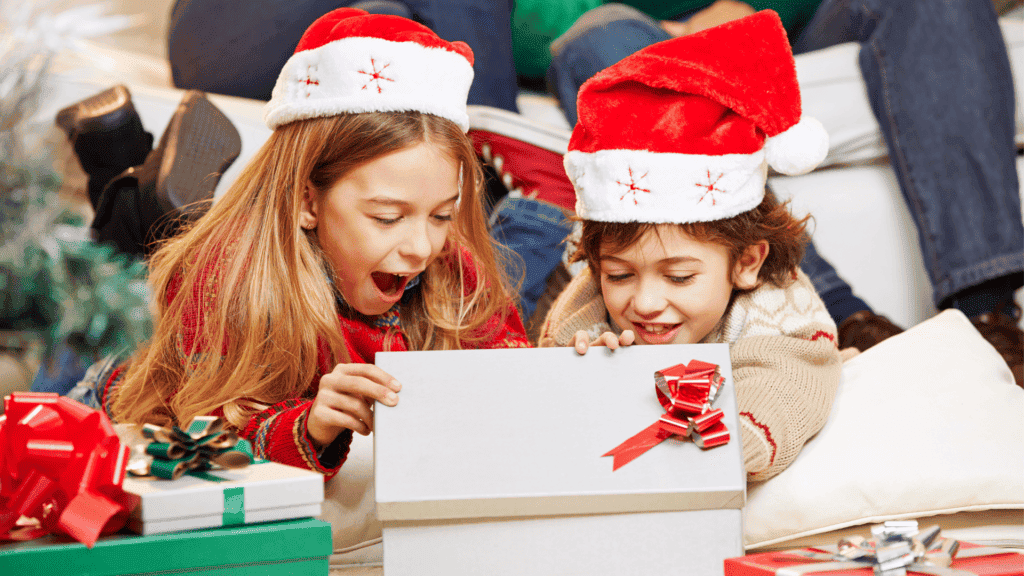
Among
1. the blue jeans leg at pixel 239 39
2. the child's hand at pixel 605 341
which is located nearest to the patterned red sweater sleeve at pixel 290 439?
the child's hand at pixel 605 341

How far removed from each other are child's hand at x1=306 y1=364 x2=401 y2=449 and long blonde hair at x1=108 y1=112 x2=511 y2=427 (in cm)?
18

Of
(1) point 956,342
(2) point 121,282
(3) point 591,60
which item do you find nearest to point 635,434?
(2) point 121,282

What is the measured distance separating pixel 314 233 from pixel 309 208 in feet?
0.10

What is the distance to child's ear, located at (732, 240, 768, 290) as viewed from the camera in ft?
3.30

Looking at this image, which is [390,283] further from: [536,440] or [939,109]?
[939,109]

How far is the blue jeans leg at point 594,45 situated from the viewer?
5.03 ft

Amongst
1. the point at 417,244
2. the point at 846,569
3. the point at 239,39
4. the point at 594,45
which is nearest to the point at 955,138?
the point at 594,45

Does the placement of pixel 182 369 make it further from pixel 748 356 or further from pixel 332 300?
pixel 748 356

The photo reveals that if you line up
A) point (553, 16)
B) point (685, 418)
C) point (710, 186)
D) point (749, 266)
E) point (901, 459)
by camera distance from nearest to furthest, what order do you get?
point (685, 418) → point (901, 459) → point (710, 186) → point (749, 266) → point (553, 16)

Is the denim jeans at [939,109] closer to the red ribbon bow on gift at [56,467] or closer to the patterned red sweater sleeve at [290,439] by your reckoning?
the patterned red sweater sleeve at [290,439]

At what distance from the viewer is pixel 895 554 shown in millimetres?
535

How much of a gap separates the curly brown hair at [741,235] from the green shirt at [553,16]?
895 millimetres

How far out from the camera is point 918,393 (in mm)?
906

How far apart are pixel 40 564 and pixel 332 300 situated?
0.49 meters
